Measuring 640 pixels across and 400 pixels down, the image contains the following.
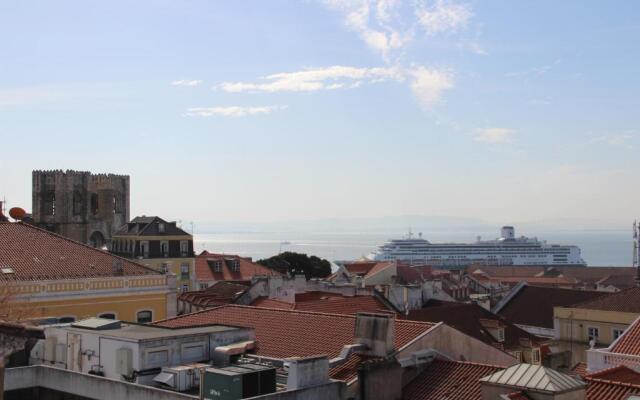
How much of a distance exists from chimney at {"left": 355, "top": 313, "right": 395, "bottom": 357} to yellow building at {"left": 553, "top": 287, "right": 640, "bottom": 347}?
25.4 m

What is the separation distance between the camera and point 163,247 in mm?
83250

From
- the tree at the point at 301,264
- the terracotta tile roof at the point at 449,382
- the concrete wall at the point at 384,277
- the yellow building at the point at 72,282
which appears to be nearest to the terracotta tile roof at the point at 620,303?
the yellow building at the point at 72,282

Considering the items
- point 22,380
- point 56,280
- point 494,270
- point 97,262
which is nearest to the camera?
point 22,380

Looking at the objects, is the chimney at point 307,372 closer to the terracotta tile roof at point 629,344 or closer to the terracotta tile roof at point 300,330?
the terracotta tile roof at point 300,330

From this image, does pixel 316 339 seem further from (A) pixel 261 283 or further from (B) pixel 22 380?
(A) pixel 261 283

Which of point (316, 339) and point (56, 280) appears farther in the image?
point (56, 280)

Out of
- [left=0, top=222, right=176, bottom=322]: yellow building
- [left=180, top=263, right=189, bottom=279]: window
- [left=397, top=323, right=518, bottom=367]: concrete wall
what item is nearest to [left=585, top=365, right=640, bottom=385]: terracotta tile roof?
[left=397, top=323, right=518, bottom=367]: concrete wall

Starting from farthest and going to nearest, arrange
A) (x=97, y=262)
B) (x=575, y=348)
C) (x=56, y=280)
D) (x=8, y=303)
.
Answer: (x=575, y=348) < (x=97, y=262) < (x=56, y=280) < (x=8, y=303)

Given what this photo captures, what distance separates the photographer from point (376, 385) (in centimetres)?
1898

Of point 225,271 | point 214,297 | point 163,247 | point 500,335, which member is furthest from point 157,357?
point 225,271

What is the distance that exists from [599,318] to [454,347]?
2370 cm

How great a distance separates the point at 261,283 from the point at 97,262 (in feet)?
48.4

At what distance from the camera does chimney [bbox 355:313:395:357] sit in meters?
20.8

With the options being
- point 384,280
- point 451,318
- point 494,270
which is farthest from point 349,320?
point 494,270
